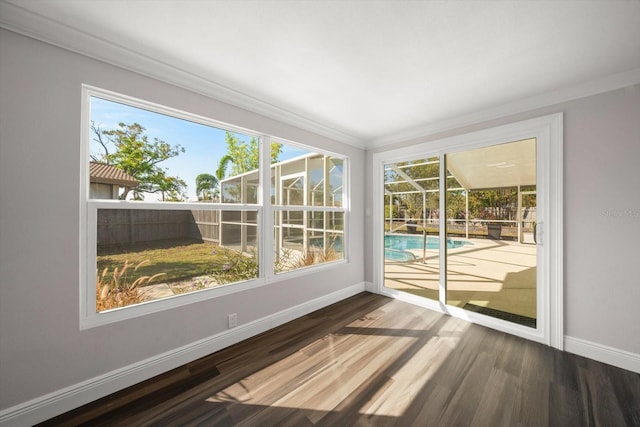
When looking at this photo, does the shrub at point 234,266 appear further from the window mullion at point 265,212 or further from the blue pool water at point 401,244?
the blue pool water at point 401,244

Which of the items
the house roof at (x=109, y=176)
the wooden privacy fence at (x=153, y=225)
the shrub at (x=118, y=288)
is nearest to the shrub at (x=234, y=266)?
the wooden privacy fence at (x=153, y=225)

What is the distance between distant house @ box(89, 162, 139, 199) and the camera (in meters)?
1.81

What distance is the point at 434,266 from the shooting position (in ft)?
15.5

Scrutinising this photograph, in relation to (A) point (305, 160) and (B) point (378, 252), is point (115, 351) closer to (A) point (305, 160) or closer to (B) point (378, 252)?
(A) point (305, 160)

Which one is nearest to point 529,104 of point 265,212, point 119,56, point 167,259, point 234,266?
point 265,212

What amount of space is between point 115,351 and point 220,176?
157 cm

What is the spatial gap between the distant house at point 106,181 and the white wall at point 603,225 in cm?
384

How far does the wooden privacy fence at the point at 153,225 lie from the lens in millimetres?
1868

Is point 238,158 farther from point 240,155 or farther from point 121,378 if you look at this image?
point 121,378

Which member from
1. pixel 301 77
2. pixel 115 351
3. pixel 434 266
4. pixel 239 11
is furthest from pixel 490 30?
pixel 434 266

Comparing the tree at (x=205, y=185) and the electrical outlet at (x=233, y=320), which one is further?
the electrical outlet at (x=233, y=320)

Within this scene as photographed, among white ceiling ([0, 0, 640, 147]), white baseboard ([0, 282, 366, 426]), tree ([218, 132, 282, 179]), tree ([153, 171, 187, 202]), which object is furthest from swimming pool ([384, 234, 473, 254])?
tree ([153, 171, 187, 202])

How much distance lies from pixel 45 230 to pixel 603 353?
4344 mm

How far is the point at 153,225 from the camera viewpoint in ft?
6.81
